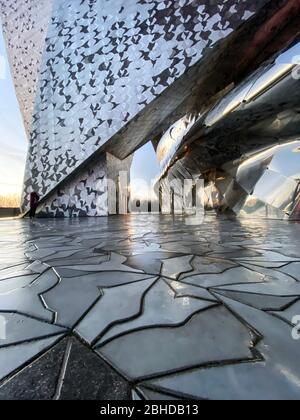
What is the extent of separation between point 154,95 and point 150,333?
1395cm

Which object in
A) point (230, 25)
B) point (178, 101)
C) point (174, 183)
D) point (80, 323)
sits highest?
point (230, 25)

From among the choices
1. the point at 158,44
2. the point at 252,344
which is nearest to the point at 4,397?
the point at 252,344

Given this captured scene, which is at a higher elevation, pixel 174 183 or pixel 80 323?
pixel 174 183

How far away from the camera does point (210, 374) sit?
2.59 ft

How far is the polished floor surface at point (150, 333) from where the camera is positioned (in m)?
0.74

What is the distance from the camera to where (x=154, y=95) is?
1326 centimetres

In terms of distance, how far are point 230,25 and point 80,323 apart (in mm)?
14204

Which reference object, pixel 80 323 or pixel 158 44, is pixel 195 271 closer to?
pixel 80 323

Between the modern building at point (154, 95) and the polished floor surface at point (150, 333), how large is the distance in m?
8.47

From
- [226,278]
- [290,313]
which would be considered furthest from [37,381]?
[226,278]

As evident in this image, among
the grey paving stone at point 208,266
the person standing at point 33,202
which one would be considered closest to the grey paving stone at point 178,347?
the grey paving stone at point 208,266

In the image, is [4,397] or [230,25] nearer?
[4,397]

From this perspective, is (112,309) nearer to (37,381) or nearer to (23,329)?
(23,329)

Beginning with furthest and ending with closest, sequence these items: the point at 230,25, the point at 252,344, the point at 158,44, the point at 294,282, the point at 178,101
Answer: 1. the point at 178,101
2. the point at 158,44
3. the point at 230,25
4. the point at 294,282
5. the point at 252,344
